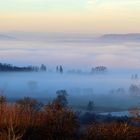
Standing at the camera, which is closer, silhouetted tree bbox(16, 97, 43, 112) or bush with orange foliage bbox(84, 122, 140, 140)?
bush with orange foliage bbox(84, 122, 140, 140)

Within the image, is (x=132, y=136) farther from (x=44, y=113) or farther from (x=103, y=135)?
(x=44, y=113)

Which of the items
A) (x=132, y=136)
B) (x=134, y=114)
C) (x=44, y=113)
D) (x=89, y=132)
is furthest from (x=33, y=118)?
(x=134, y=114)

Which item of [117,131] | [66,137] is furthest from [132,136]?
[66,137]

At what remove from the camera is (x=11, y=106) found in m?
20.1

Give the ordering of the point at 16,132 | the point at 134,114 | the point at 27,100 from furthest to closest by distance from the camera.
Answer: the point at 134,114
the point at 27,100
the point at 16,132

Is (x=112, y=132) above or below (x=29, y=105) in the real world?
below

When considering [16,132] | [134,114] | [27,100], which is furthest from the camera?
[134,114]

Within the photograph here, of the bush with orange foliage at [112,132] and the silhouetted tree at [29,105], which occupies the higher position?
the silhouetted tree at [29,105]

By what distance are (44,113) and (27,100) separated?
0.79m

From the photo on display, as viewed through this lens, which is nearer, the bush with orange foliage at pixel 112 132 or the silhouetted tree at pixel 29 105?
the bush with orange foliage at pixel 112 132

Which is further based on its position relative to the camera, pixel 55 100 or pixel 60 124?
pixel 55 100

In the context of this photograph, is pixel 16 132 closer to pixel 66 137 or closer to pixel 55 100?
pixel 66 137

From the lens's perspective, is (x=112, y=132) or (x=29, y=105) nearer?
(x=112, y=132)

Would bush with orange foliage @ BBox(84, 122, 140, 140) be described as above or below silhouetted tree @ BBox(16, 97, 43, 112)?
below
